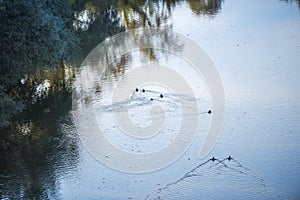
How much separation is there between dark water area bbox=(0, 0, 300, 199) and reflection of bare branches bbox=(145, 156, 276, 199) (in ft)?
0.07

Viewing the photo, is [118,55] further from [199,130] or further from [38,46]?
[199,130]

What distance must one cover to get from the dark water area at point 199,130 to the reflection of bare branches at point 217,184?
2 centimetres

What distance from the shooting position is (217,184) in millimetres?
13672

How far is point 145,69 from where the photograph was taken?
2528cm

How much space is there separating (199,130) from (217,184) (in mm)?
3643

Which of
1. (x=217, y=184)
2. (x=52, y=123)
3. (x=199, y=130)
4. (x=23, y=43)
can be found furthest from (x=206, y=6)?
(x=217, y=184)

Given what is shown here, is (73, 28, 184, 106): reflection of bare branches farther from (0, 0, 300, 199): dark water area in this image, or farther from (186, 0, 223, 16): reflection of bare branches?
(186, 0, 223, 16): reflection of bare branches

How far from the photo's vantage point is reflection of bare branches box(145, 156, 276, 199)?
519 inches

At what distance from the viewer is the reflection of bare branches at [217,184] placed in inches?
519

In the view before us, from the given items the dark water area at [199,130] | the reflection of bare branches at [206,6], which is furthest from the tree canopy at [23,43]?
the reflection of bare branches at [206,6]

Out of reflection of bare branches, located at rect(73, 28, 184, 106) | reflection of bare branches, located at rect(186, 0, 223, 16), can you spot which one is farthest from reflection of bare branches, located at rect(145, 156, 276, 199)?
reflection of bare branches, located at rect(186, 0, 223, 16)

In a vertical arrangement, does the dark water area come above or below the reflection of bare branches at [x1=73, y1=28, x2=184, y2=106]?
below

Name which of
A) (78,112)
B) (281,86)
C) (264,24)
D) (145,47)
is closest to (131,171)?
(78,112)

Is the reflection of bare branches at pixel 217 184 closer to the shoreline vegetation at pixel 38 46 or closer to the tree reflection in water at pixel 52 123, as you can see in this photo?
the tree reflection in water at pixel 52 123
